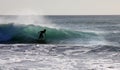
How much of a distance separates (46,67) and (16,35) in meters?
15.7

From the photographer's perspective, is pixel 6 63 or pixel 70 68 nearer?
pixel 70 68

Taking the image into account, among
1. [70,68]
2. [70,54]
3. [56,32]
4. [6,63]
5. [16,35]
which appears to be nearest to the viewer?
[70,68]

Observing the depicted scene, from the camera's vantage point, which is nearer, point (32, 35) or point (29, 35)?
point (29, 35)

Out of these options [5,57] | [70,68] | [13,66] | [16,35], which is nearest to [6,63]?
[13,66]

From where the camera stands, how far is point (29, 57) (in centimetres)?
1616

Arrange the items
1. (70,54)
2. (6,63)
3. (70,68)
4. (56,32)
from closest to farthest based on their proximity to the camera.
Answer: (70,68)
(6,63)
(70,54)
(56,32)

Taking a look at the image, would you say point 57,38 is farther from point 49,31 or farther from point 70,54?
point 70,54

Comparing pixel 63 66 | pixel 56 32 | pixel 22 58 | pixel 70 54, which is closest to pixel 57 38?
pixel 56 32

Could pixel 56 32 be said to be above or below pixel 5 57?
below

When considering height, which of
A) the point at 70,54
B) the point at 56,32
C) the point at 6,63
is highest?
the point at 6,63

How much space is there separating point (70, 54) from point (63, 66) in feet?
12.8

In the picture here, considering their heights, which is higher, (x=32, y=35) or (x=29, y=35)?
(x=29, y=35)

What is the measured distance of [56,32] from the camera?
32.2 metres

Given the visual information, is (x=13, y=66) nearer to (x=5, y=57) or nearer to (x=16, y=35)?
(x=5, y=57)
